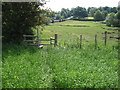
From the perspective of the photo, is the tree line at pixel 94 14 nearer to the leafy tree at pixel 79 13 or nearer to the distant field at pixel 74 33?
the leafy tree at pixel 79 13

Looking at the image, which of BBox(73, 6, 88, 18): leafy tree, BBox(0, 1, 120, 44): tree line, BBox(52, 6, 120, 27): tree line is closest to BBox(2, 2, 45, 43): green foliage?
BBox(0, 1, 120, 44): tree line

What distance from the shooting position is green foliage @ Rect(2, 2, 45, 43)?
1575 cm

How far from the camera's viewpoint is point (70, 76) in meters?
7.29

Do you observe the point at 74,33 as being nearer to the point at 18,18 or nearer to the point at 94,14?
the point at 18,18

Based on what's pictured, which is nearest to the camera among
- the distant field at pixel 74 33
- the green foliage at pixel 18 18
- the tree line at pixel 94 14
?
the green foliage at pixel 18 18

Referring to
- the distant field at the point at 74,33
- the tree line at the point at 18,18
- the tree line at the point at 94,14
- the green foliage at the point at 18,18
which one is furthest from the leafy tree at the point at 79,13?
the green foliage at the point at 18,18

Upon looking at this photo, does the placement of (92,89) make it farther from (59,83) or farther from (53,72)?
(53,72)

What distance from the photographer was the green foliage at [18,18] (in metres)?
15.8

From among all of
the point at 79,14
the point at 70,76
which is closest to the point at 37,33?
the point at 70,76

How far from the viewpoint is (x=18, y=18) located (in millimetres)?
15953

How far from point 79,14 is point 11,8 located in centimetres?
11358

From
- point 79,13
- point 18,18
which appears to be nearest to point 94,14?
point 79,13

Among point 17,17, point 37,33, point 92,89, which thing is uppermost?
point 17,17

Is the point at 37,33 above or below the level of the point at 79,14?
below
